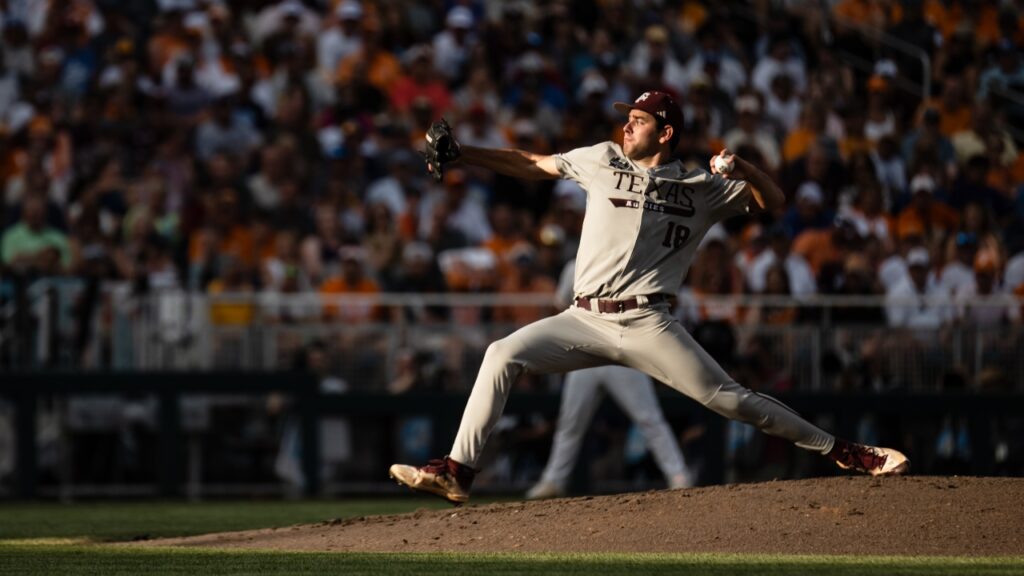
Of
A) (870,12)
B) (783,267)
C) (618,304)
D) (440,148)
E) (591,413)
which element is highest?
(870,12)

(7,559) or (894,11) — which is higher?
(894,11)

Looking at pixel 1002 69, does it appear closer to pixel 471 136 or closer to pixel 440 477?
pixel 471 136

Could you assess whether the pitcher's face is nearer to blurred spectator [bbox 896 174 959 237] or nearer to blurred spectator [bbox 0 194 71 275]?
blurred spectator [bbox 0 194 71 275]

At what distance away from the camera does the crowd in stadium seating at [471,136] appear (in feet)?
52.7

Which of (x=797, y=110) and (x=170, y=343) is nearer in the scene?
(x=170, y=343)

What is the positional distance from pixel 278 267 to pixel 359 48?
3.93m

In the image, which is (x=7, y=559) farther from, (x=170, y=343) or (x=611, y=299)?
(x=170, y=343)

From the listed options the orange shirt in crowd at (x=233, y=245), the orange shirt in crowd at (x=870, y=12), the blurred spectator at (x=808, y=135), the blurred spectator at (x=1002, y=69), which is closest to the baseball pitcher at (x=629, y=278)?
the orange shirt in crowd at (x=233, y=245)

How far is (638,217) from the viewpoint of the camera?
29.4 ft

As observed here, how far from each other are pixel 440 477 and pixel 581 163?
5.88 feet

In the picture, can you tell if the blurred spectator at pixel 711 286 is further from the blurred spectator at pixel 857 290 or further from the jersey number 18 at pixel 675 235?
the jersey number 18 at pixel 675 235

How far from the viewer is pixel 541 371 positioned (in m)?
9.07

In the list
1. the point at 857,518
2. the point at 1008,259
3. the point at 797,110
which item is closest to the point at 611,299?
the point at 857,518

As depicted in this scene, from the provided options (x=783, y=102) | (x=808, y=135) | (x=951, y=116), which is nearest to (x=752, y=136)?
(x=808, y=135)
